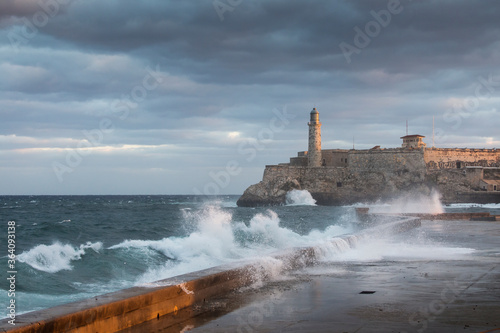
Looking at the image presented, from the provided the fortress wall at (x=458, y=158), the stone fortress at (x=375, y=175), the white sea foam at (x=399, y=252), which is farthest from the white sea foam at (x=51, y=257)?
the fortress wall at (x=458, y=158)

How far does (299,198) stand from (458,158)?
75.1 ft

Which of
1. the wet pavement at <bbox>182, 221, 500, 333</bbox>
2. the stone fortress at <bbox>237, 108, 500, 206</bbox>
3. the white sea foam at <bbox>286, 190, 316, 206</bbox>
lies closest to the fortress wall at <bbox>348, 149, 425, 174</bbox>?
the stone fortress at <bbox>237, 108, 500, 206</bbox>

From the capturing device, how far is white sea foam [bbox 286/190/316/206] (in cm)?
7019

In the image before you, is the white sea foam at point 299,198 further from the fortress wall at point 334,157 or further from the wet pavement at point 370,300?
the wet pavement at point 370,300

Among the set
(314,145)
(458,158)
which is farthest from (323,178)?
(458,158)

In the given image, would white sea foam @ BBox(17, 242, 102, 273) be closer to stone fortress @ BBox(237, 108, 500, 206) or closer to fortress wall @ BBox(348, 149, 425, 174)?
stone fortress @ BBox(237, 108, 500, 206)

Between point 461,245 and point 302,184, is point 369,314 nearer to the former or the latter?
point 461,245

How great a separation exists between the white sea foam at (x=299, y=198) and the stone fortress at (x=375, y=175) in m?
0.63

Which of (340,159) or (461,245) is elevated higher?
(340,159)

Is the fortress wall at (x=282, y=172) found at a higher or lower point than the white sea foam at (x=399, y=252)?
higher

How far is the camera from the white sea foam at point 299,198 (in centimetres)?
7019

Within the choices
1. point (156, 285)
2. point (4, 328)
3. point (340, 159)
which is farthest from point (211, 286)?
point (340, 159)

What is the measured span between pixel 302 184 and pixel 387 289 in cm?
6543

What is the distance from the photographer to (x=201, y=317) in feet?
17.2
